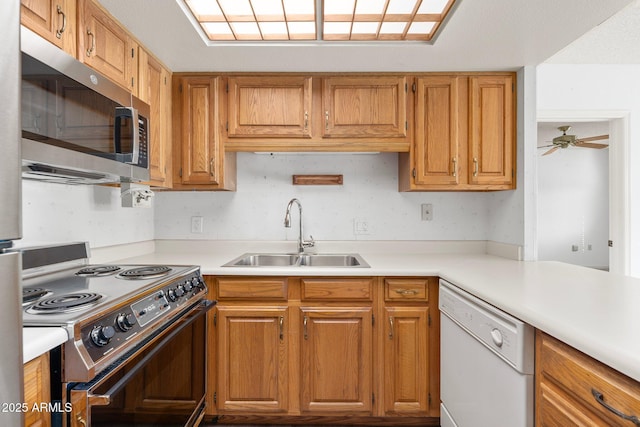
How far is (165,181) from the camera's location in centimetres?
218

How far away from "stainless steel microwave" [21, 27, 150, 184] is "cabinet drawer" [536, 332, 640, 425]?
5.03 ft

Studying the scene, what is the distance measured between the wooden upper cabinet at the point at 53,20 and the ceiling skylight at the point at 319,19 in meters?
0.46

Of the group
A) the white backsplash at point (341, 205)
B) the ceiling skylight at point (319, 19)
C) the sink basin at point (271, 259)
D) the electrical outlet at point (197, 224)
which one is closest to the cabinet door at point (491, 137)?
the white backsplash at point (341, 205)

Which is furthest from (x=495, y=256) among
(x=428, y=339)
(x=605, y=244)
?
(x=605, y=244)

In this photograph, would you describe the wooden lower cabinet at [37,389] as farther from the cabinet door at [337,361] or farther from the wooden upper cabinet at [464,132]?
the wooden upper cabinet at [464,132]

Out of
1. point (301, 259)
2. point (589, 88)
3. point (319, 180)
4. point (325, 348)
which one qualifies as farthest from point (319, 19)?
point (589, 88)

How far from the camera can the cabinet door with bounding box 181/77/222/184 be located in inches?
89.6

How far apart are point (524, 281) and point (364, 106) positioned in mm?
1340

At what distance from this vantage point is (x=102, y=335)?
3.40ft

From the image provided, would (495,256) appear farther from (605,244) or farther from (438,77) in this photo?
(605,244)

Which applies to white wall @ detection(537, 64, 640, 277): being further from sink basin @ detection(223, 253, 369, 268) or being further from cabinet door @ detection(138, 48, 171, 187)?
cabinet door @ detection(138, 48, 171, 187)

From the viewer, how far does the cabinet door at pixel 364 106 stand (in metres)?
2.26

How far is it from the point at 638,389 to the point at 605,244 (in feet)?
21.9

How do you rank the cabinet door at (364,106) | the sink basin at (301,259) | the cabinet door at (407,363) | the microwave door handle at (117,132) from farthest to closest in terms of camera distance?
the sink basin at (301,259) → the cabinet door at (364,106) → the cabinet door at (407,363) → the microwave door handle at (117,132)
